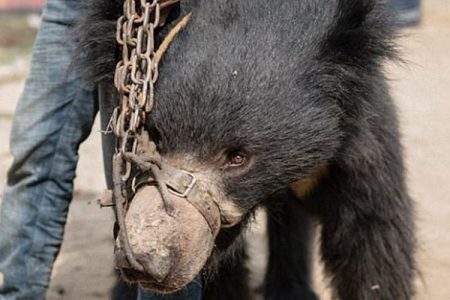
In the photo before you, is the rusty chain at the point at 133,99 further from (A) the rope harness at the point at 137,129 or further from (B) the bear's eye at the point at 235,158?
(B) the bear's eye at the point at 235,158

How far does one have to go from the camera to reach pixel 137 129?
3131 mm

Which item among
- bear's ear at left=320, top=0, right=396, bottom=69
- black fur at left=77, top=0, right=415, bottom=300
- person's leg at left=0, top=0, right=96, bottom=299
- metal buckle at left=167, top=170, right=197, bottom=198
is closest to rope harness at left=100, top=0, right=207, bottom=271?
metal buckle at left=167, top=170, right=197, bottom=198

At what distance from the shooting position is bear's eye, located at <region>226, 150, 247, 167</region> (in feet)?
10.9

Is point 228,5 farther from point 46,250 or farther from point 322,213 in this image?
point 46,250

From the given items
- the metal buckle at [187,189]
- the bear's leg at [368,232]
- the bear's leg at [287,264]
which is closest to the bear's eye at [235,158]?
the metal buckle at [187,189]

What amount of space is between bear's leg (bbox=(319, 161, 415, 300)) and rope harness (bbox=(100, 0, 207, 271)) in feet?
3.06

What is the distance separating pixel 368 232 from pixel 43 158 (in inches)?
50.3

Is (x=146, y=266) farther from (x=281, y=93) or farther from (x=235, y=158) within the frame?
(x=281, y=93)

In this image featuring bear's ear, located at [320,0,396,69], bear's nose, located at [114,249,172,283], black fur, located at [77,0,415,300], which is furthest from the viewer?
bear's ear, located at [320,0,396,69]

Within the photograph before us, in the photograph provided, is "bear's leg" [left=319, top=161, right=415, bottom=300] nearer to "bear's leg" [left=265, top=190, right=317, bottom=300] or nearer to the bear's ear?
the bear's ear

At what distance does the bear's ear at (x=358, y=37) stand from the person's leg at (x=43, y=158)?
101 cm

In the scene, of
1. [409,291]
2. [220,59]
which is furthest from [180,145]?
[409,291]

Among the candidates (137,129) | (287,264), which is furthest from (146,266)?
(287,264)

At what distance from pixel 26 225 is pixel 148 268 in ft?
4.56
